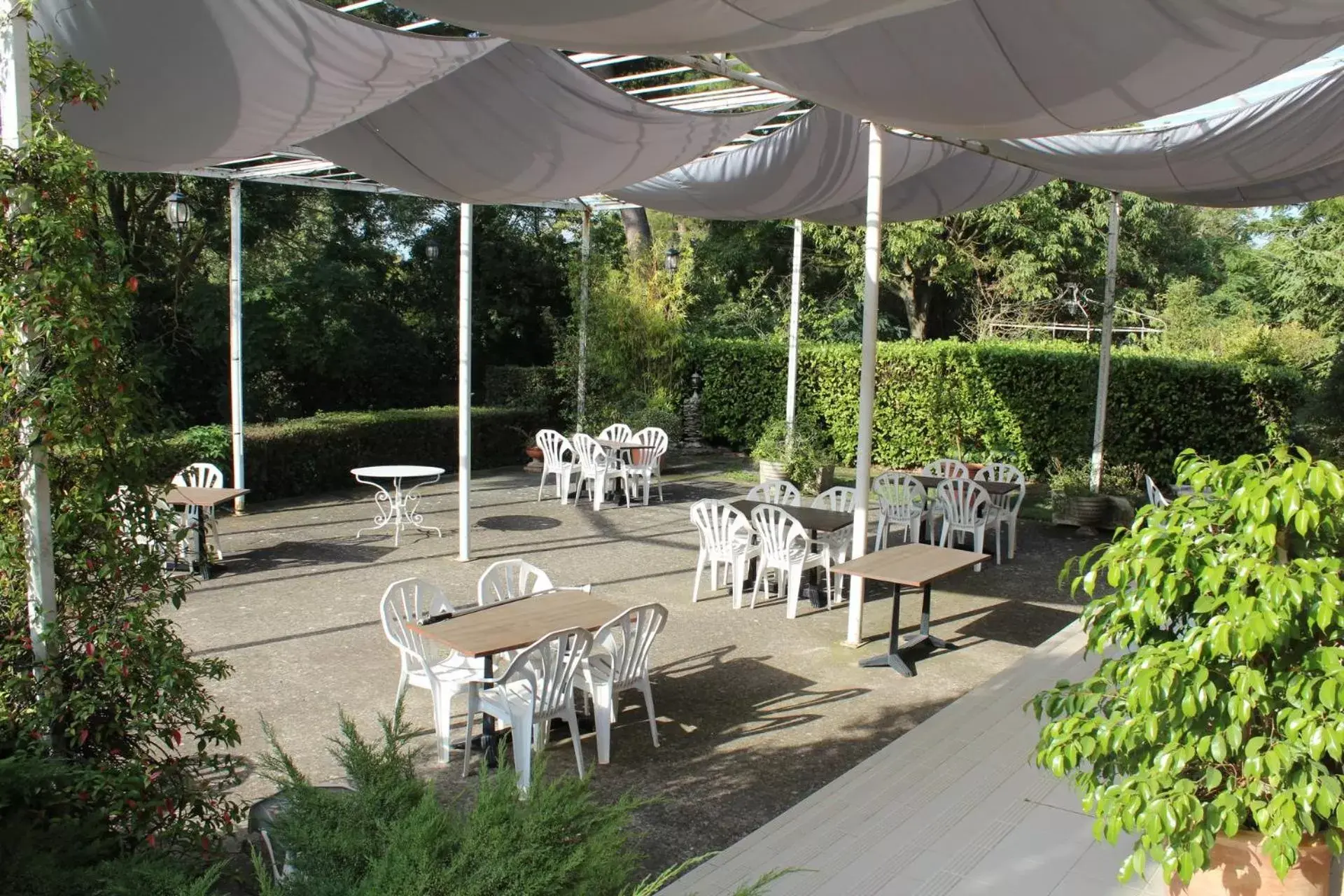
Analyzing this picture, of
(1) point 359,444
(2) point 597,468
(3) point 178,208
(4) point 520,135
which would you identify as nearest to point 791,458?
(2) point 597,468

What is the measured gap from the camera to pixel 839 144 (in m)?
7.60

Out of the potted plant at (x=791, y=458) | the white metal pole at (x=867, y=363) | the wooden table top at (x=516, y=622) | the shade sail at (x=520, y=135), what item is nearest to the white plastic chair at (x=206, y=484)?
the shade sail at (x=520, y=135)

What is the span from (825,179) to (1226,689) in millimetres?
6169

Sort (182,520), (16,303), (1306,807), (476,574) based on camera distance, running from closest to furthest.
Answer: (1306,807)
(16,303)
(182,520)
(476,574)

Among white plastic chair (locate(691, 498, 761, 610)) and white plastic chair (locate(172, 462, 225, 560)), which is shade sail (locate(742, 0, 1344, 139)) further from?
white plastic chair (locate(172, 462, 225, 560))

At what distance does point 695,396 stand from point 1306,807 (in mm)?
14388

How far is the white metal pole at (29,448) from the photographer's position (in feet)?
9.89

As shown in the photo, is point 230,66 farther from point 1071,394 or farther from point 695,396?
point 695,396

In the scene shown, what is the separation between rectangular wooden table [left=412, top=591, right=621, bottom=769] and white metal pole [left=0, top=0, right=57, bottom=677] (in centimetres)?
178

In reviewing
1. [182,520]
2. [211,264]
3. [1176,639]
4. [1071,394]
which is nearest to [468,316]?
[182,520]

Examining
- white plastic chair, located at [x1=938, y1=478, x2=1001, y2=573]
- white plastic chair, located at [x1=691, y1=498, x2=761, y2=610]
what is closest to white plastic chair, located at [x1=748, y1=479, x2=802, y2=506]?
white plastic chair, located at [x1=691, y1=498, x2=761, y2=610]

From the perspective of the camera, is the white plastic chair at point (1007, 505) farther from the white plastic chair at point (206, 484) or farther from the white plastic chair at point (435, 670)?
the white plastic chair at point (206, 484)

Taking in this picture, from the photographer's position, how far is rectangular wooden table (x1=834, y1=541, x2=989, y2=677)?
626 cm

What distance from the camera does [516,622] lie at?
5.06 m
